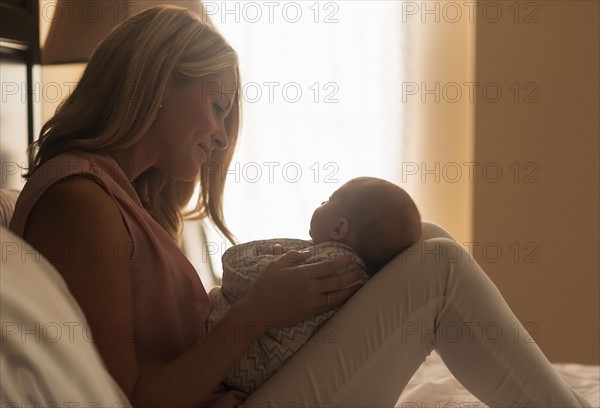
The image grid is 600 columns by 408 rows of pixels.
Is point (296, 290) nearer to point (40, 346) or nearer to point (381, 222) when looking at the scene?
point (381, 222)

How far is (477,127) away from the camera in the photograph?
9.46ft

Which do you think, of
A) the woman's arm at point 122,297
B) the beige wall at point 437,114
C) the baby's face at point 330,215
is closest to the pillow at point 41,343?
the woman's arm at point 122,297

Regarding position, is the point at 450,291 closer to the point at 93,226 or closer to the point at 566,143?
the point at 93,226

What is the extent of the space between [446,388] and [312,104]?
1.94 m

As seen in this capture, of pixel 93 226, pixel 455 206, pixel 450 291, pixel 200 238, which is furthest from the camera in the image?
pixel 455 206

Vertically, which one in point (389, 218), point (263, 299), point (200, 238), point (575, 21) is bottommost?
point (200, 238)

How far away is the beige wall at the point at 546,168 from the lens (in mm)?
2791

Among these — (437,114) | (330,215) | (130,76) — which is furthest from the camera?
(437,114)

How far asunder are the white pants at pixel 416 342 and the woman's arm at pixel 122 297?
0.23 feet

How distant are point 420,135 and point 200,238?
112cm

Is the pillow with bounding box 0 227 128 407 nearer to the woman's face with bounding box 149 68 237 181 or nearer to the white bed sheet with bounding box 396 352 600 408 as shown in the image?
the woman's face with bounding box 149 68 237 181

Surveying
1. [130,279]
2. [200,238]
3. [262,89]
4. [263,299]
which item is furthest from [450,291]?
[262,89]

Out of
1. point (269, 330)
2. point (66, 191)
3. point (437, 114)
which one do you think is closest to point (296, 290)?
point (269, 330)

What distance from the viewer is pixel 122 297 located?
97cm
